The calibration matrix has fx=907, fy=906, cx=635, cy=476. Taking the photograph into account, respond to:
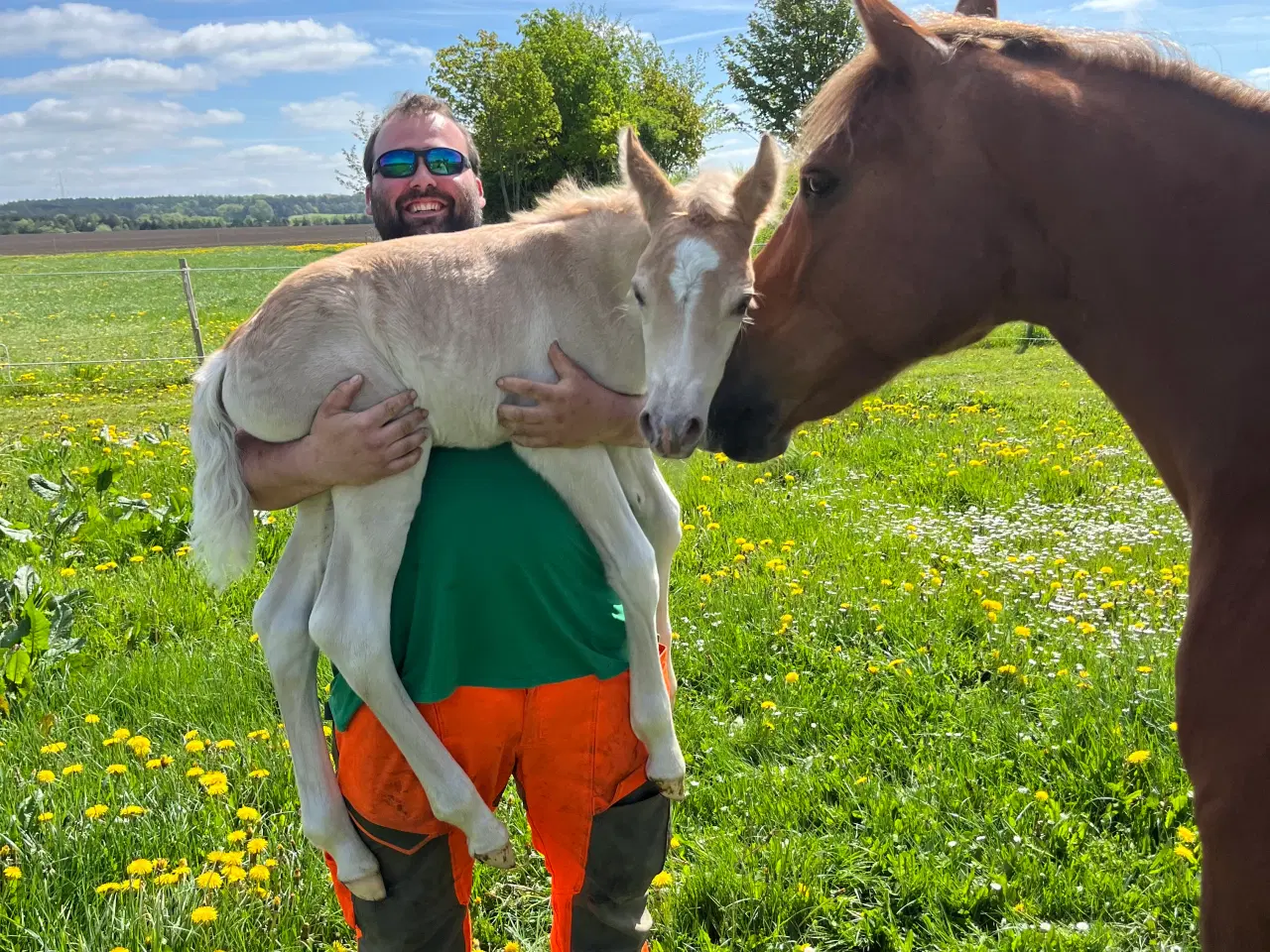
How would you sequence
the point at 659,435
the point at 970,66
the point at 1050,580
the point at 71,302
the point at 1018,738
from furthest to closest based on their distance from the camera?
the point at 71,302
the point at 1050,580
the point at 1018,738
the point at 659,435
the point at 970,66

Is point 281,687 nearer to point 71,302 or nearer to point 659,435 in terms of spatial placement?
point 659,435

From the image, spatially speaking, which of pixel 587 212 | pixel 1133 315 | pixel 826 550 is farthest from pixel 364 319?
pixel 826 550

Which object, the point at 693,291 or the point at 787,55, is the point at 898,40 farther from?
the point at 787,55

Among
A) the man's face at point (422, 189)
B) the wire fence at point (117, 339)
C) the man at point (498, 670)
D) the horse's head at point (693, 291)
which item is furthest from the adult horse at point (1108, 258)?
the wire fence at point (117, 339)

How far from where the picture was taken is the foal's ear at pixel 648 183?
2031 mm

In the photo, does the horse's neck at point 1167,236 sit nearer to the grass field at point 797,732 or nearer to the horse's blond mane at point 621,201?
the horse's blond mane at point 621,201

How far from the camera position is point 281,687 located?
2.04 meters

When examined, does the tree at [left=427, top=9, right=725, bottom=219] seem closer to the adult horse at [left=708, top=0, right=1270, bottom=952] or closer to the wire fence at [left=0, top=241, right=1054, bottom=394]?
the wire fence at [left=0, top=241, right=1054, bottom=394]

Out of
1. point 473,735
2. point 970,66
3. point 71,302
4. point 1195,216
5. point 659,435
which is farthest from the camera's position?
point 71,302

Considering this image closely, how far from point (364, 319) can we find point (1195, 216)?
1.58 m

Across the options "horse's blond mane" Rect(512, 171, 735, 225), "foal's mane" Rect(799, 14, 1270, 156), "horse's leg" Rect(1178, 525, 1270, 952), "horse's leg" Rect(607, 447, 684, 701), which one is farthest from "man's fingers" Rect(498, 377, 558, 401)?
"horse's leg" Rect(1178, 525, 1270, 952)

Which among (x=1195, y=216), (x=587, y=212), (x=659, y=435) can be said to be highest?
(x=587, y=212)

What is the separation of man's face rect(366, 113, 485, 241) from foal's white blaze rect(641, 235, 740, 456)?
790 millimetres

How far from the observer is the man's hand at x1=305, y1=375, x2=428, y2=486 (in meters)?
1.85
